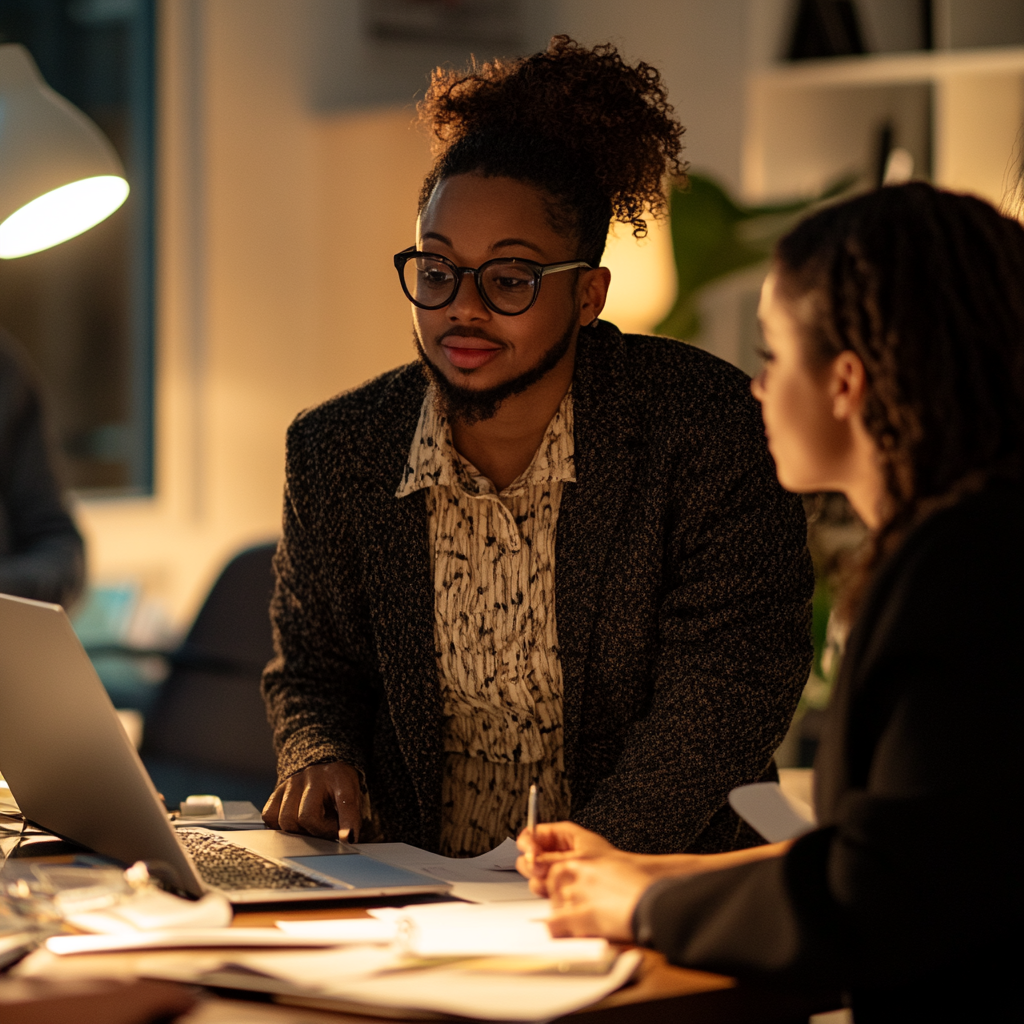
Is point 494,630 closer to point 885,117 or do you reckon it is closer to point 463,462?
point 463,462

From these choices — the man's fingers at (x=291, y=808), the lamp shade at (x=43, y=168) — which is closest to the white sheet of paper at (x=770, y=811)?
the man's fingers at (x=291, y=808)

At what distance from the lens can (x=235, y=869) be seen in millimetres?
1365

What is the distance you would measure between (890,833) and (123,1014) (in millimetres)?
504

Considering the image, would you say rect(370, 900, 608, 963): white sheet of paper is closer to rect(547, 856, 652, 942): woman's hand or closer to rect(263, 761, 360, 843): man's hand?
rect(547, 856, 652, 942): woman's hand

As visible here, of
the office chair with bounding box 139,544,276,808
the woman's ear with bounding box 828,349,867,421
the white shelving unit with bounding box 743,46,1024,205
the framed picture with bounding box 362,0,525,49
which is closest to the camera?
the woman's ear with bounding box 828,349,867,421

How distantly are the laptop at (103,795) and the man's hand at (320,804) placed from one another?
0.18 ft

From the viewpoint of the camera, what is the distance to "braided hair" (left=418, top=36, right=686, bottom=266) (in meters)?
1.68

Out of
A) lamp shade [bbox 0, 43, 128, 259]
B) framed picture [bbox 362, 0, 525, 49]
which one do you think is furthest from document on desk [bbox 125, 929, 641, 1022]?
framed picture [bbox 362, 0, 525, 49]

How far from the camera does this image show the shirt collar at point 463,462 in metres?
1.74

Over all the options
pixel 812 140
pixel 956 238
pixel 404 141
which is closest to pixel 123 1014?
pixel 956 238

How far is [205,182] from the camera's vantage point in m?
4.34

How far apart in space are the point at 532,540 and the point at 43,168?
749 millimetres

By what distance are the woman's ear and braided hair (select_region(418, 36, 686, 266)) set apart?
64 cm

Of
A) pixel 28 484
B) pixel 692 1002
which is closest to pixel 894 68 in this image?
pixel 28 484
